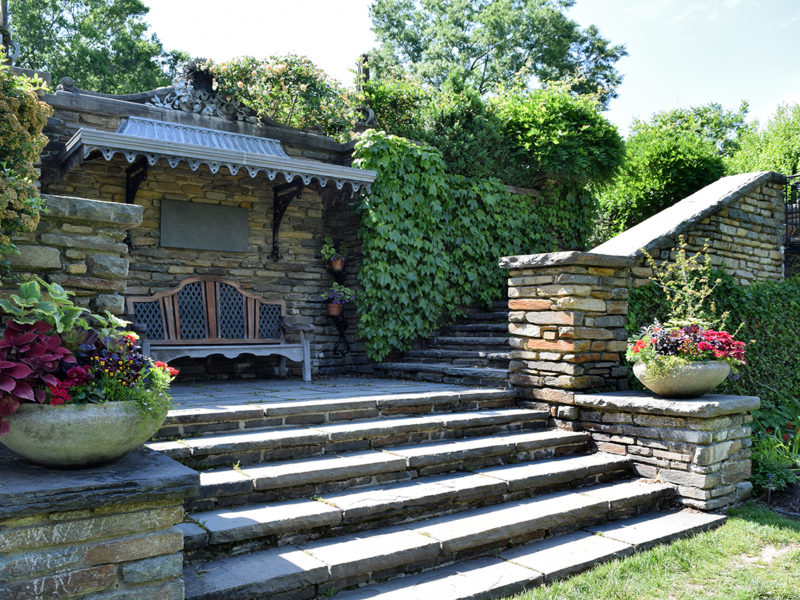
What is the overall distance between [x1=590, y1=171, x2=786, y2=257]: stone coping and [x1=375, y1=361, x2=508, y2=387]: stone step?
140 cm

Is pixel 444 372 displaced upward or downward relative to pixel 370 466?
upward

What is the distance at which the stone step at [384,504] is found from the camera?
2.85 meters

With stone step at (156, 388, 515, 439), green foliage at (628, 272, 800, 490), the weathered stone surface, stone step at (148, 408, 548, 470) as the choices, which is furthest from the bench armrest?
the weathered stone surface

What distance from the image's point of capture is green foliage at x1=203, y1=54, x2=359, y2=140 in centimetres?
781

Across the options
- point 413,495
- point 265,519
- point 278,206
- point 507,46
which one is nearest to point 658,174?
point 278,206

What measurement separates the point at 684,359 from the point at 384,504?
242 centimetres

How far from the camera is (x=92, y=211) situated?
3059 mm

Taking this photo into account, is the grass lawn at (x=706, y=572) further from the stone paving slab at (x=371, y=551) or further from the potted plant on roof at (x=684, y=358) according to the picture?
the potted plant on roof at (x=684, y=358)

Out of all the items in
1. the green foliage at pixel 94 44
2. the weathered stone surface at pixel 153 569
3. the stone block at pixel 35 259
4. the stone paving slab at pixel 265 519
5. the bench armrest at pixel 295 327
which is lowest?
the stone paving slab at pixel 265 519

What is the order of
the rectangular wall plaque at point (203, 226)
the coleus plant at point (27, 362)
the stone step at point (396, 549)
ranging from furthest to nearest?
1. the rectangular wall plaque at point (203, 226)
2. the stone step at point (396, 549)
3. the coleus plant at point (27, 362)

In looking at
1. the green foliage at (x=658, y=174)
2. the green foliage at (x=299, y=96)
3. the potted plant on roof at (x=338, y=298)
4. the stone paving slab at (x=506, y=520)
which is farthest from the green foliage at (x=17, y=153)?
the green foliage at (x=658, y=174)

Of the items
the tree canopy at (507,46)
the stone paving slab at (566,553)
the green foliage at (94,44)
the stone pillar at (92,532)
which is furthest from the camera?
the tree canopy at (507,46)

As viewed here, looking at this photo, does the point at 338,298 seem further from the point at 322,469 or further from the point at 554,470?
the point at 322,469

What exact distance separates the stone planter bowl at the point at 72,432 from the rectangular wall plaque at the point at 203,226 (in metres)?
4.67
